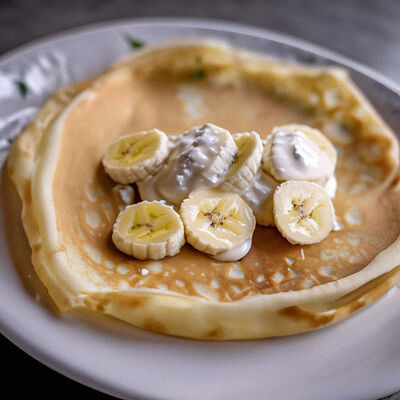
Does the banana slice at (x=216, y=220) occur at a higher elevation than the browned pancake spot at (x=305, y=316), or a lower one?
higher

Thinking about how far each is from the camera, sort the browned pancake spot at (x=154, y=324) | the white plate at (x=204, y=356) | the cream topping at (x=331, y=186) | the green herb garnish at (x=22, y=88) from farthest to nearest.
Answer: the green herb garnish at (x=22, y=88)
the cream topping at (x=331, y=186)
the browned pancake spot at (x=154, y=324)
the white plate at (x=204, y=356)

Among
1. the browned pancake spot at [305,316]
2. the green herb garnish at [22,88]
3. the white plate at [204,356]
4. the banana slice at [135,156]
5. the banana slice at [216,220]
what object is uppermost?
the green herb garnish at [22,88]

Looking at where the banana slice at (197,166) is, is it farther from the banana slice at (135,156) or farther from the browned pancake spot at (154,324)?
the browned pancake spot at (154,324)

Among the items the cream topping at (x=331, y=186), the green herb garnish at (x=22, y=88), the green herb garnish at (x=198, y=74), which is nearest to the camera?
the cream topping at (x=331, y=186)

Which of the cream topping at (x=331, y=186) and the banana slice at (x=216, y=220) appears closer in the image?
the banana slice at (x=216, y=220)

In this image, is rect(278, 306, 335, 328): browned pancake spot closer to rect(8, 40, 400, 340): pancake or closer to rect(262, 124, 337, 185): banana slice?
rect(8, 40, 400, 340): pancake

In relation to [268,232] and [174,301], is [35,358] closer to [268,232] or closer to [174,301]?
[174,301]

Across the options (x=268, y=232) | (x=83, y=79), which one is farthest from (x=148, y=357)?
(x=83, y=79)

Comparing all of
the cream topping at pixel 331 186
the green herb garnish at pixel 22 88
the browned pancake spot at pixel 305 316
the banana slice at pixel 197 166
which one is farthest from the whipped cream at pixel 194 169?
the green herb garnish at pixel 22 88
